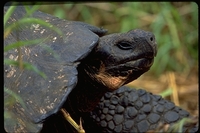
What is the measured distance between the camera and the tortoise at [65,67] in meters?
1.85

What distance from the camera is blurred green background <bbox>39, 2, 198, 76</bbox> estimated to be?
4.17 metres

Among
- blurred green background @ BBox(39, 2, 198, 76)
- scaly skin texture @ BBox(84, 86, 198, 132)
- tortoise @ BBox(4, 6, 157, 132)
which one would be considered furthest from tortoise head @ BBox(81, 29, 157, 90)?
blurred green background @ BBox(39, 2, 198, 76)

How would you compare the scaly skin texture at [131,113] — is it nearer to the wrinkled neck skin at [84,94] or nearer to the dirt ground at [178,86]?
the wrinkled neck skin at [84,94]

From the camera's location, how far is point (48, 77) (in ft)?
6.26

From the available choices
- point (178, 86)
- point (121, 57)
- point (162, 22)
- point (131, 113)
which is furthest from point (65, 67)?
point (162, 22)

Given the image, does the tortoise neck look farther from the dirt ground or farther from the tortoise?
the dirt ground

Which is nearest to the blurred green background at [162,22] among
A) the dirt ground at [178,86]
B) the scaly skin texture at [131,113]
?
the dirt ground at [178,86]

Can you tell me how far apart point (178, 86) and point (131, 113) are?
1280mm

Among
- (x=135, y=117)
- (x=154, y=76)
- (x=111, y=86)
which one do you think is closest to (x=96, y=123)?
(x=135, y=117)

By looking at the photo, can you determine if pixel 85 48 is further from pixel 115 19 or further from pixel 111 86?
pixel 115 19

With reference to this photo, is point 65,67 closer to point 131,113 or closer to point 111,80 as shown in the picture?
point 111,80

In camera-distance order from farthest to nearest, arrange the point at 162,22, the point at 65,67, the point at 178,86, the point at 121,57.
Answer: the point at 162,22 < the point at 178,86 < the point at 121,57 < the point at 65,67

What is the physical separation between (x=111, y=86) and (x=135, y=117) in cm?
45

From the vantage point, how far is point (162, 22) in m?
4.27
